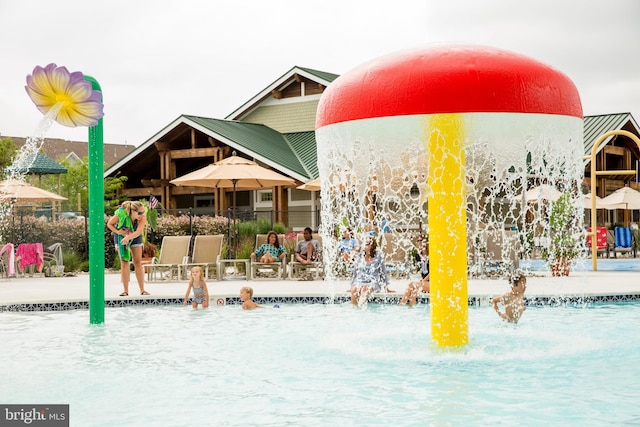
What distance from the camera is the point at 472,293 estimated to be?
38.4 ft

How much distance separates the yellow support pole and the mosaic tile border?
4.51 m

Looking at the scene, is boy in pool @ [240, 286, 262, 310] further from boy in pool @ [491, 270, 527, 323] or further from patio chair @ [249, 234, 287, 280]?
patio chair @ [249, 234, 287, 280]

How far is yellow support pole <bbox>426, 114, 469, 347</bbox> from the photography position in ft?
22.5

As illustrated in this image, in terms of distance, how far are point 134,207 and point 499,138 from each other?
269 inches

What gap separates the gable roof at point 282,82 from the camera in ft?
89.0

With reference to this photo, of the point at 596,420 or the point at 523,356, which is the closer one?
the point at 596,420

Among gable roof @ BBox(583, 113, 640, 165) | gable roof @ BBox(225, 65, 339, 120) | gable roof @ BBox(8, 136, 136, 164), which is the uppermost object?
gable roof @ BBox(8, 136, 136, 164)

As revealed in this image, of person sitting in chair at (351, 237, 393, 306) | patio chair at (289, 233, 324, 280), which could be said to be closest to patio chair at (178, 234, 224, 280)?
patio chair at (289, 233, 324, 280)

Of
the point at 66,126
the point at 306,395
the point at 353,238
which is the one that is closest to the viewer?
the point at 306,395

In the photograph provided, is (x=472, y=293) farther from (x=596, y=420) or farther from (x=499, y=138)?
(x=596, y=420)

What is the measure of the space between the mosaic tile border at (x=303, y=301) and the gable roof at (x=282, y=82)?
1516 cm

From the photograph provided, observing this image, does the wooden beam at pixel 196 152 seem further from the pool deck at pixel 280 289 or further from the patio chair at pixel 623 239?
the patio chair at pixel 623 239

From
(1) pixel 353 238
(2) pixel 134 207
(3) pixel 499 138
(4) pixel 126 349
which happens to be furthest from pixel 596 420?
(1) pixel 353 238
